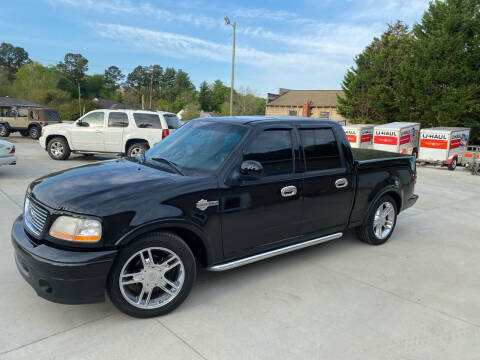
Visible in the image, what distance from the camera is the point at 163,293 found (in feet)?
10.9

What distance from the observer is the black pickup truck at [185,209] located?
2.86 m

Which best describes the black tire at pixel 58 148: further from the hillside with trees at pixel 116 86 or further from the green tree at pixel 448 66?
the hillside with trees at pixel 116 86

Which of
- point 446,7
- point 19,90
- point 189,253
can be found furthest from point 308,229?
point 19,90

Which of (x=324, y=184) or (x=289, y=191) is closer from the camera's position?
(x=289, y=191)

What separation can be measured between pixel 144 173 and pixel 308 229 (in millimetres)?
1963

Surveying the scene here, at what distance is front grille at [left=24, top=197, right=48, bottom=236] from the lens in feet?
9.90

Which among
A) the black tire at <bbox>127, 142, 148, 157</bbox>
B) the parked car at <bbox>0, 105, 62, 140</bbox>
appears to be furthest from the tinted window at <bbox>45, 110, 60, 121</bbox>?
the black tire at <bbox>127, 142, 148, 157</bbox>

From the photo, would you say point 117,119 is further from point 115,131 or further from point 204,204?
point 204,204

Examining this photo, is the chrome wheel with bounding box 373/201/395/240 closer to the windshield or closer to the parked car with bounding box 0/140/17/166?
the windshield

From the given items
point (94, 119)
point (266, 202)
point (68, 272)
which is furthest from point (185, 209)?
point (94, 119)

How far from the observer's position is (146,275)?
10.3 feet

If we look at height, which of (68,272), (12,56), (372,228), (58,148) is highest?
(12,56)

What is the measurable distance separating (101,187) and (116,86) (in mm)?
130946

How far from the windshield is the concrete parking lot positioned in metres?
1.29
